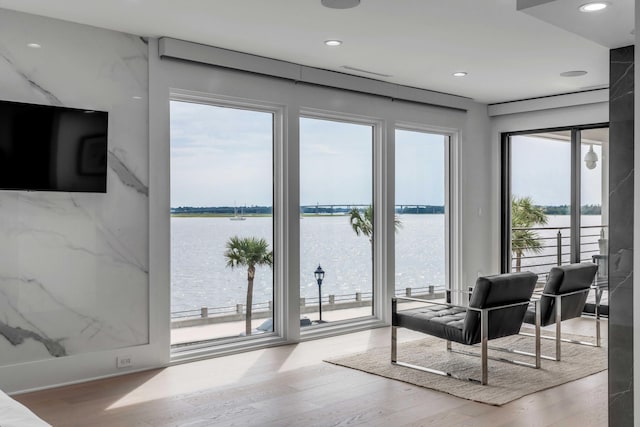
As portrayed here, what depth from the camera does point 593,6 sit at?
295 cm

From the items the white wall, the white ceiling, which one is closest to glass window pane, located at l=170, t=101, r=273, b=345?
the white wall

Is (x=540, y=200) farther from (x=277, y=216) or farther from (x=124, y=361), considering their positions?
(x=124, y=361)

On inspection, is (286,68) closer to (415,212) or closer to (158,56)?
(158,56)

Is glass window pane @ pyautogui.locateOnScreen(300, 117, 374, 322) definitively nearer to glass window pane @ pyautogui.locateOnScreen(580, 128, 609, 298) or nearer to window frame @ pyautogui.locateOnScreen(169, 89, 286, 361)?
window frame @ pyautogui.locateOnScreen(169, 89, 286, 361)

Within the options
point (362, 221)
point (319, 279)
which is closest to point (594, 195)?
point (362, 221)

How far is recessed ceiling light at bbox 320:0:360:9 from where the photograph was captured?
12.7ft

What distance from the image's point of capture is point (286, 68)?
5438 millimetres

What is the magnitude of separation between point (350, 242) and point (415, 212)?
103cm

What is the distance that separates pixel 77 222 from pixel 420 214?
3878 millimetres

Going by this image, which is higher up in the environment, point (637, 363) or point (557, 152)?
point (557, 152)

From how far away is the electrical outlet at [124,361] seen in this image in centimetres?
450

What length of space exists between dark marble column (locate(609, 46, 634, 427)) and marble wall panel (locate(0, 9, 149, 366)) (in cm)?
320

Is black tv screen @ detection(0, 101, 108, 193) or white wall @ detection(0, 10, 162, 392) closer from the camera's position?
black tv screen @ detection(0, 101, 108, 193)

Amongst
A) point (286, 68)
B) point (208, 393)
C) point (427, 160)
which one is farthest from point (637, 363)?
point (427, 160)
